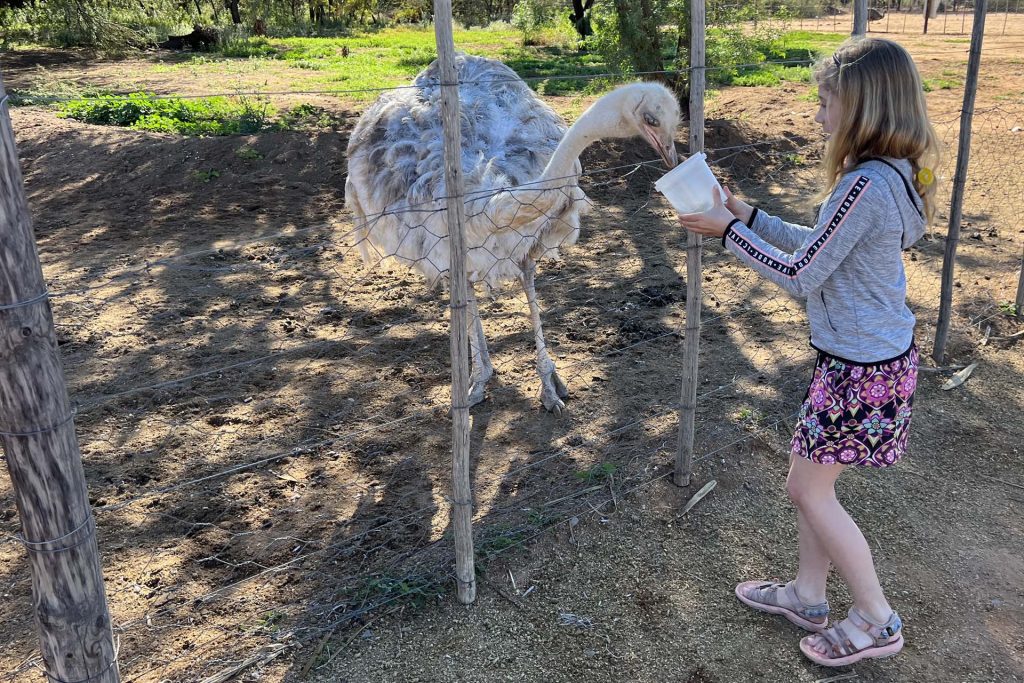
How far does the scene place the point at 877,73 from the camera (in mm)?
2334

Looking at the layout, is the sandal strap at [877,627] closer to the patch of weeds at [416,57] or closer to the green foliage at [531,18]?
the patch of weeds at [416,57]

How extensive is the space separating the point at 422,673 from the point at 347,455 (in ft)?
4.89

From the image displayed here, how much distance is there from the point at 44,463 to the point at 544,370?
2.92 m

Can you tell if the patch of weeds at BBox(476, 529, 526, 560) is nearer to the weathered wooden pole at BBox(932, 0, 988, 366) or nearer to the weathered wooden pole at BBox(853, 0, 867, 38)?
the weathered wooden pole at BBox(853, 0, 867, 38)

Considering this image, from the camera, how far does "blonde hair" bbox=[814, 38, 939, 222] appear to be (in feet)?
7.68

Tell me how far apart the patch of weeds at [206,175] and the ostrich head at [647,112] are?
573 centimetres

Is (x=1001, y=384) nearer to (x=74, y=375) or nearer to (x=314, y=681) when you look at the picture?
(x=314, y=681)

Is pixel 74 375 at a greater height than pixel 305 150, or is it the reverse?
pixel 305 150

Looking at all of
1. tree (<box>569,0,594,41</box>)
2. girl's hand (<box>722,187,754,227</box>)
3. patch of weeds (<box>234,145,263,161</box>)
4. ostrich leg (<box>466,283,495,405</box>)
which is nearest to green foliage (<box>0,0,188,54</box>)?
patch of weeds (<box>234,145,263,161</box>)

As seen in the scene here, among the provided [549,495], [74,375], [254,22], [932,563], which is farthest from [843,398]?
[254,22]

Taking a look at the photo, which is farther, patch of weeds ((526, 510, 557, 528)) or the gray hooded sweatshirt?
patch of weeds ((526, 510, 557, 528))

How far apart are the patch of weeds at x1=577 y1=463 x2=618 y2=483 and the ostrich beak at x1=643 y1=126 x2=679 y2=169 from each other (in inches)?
55.3

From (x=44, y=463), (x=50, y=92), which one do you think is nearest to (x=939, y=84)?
(x=50, y=92)

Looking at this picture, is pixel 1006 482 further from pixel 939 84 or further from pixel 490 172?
pixel 939 84
